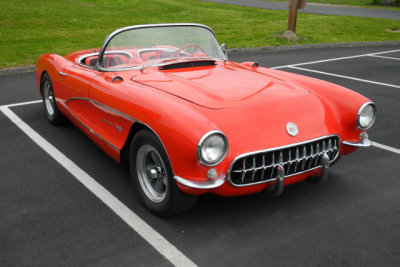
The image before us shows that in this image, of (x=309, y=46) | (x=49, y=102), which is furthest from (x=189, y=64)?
(x=309, y=46)

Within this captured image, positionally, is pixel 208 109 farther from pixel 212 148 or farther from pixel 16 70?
pixel 16 70

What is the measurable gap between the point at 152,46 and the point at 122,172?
1.36 m

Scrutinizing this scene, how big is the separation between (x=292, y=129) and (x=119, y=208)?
1.54m

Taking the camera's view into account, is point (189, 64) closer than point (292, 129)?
No

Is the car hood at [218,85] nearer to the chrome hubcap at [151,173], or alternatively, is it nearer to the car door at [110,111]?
the car door at [110,111]

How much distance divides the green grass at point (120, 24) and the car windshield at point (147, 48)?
5.95 m

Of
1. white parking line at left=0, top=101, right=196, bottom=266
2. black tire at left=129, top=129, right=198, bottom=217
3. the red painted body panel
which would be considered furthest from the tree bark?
black tire at left=129, top=129, right=198, bottom=217

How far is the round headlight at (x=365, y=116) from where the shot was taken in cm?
355

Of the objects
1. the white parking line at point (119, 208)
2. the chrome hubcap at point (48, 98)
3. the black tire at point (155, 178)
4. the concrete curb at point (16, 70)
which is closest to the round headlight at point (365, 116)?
the black tire at point (155, 178)

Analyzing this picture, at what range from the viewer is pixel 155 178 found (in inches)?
131

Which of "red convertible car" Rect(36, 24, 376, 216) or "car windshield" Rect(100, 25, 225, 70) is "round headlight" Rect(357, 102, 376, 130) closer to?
"red convertible car" Rect(36, 24, 376, 216)

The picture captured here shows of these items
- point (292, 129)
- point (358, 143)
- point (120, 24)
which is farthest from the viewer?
point (120, 24)

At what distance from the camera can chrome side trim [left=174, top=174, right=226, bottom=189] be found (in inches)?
111

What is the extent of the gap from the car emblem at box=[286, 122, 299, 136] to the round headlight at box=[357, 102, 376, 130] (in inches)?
28.4
